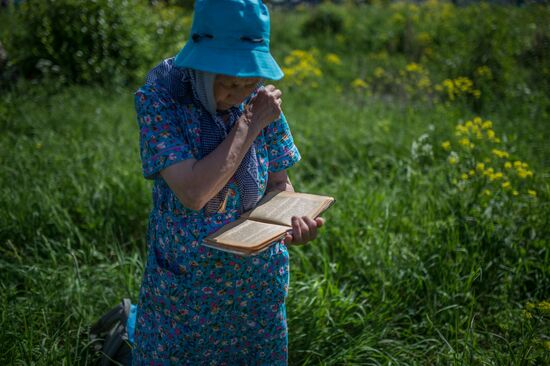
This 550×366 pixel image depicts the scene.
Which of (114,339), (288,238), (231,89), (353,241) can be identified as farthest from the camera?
(353,241)

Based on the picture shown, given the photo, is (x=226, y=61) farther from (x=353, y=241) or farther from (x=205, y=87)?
(x=353, y=241)

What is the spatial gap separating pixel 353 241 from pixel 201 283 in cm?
134

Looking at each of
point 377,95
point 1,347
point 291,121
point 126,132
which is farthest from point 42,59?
point 1,347

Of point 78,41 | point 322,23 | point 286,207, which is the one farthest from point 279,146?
point 322,23

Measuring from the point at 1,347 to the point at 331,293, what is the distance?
1.43m

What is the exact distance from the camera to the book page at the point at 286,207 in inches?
58.5

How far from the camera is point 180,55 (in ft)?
4.56

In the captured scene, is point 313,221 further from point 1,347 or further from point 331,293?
point 1,347

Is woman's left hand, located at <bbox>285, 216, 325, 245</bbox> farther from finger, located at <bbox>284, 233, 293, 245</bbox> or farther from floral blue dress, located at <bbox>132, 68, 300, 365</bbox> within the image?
floral blue dress, located at <bbox>132, 68, 300, 365</bbox>

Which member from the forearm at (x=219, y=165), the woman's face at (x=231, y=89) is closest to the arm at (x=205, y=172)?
the forearm at (x=219, y=165)

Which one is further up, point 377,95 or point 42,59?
point 42,59

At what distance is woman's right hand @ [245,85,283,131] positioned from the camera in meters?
1.42

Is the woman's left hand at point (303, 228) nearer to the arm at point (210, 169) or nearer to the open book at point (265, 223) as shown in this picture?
the open book at point (265, 223)

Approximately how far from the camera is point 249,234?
1.38 meters
